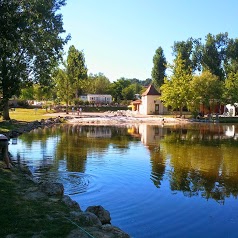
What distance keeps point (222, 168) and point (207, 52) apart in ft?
232

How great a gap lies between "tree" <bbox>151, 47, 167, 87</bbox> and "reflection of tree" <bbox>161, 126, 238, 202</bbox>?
65.4 metres

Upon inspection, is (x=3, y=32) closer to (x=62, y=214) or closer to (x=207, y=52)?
(x=62, y=214)

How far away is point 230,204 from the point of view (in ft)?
35.5

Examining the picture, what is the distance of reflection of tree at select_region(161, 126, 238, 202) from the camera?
12.4 metres

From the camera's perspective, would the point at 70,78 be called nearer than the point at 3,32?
No

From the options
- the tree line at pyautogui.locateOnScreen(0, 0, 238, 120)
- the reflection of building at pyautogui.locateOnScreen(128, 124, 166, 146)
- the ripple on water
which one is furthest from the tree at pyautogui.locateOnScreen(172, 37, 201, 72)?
the ripple on water

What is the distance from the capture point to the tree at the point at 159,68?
8850 centimetres

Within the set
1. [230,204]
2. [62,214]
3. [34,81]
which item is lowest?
[230,204]

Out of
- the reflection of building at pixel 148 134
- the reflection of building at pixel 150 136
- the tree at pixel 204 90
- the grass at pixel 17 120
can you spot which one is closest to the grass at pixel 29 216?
the reflection of building at pixel 148 134

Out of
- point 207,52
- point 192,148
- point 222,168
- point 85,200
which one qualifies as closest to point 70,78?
point 207,52

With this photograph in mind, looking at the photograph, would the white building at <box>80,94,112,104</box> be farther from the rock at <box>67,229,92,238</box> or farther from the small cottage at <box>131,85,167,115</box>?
the rock at <box>67,229,92,238</box>

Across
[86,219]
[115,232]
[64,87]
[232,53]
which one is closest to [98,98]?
[64,87]

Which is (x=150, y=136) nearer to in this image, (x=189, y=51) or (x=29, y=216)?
(x=29, y=216)

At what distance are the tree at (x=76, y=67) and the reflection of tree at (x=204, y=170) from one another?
54762 millimetres
